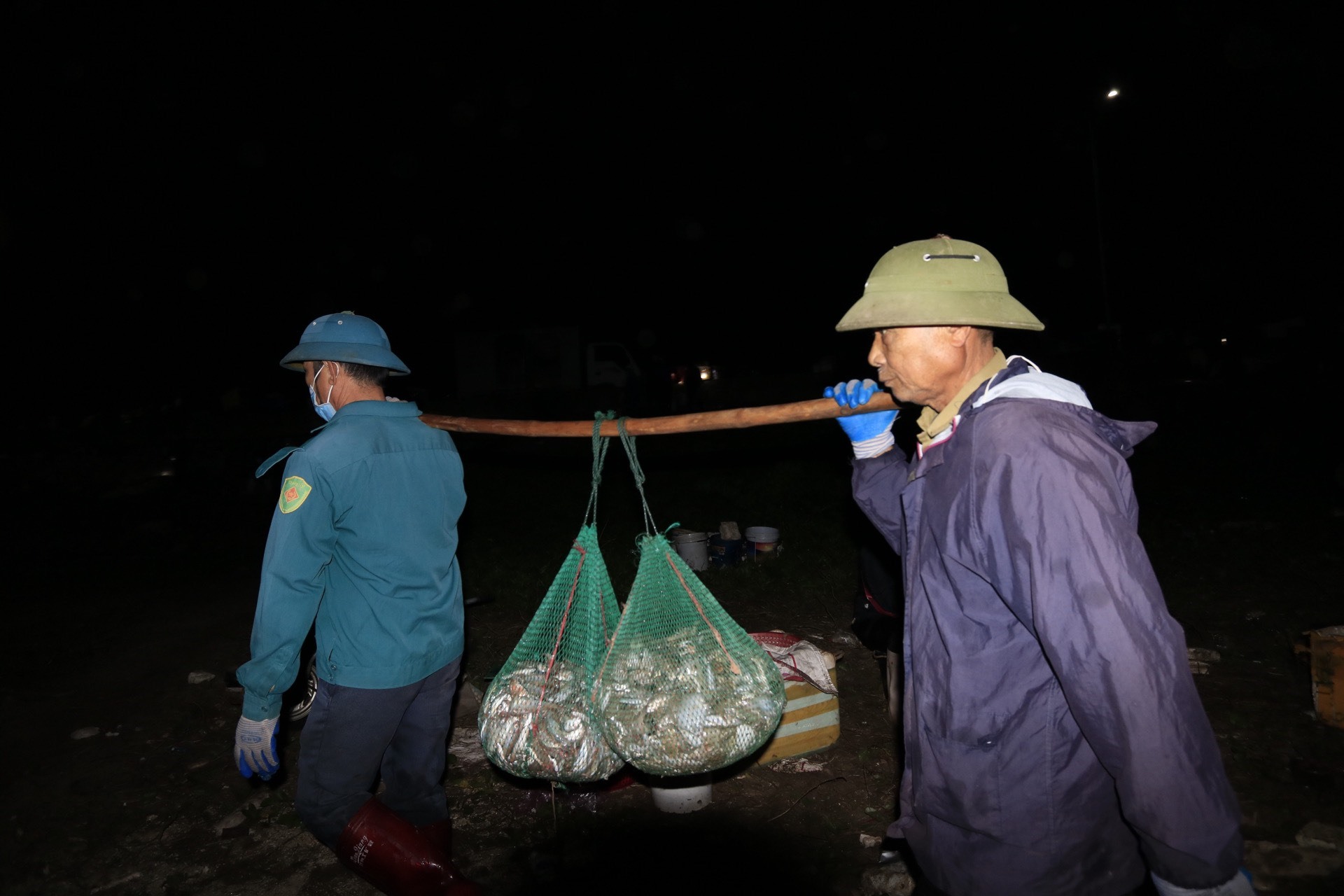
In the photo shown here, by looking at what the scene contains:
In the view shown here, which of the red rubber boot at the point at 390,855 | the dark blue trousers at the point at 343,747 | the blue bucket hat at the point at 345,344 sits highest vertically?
the blue bucket hat at the point at 345,344

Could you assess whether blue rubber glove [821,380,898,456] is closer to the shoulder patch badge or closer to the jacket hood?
the jacket hood

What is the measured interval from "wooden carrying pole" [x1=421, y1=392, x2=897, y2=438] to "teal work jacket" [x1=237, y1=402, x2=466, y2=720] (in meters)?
0.25

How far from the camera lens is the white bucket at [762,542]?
7238 millimetres

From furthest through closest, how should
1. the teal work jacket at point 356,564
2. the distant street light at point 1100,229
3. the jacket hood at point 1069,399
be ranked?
the distant street light at point 1100,229 < the teal work jacket at point 356,564 < the jacket hood at point 1069,399

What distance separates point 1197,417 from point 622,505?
517 inches

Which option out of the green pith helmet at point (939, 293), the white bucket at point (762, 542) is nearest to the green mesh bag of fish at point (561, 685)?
the green pith helmet at point (939, 293)

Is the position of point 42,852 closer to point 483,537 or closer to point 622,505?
point 483,537

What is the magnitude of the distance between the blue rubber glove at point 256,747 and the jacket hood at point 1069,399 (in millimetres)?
2411

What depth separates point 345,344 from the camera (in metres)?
2.61

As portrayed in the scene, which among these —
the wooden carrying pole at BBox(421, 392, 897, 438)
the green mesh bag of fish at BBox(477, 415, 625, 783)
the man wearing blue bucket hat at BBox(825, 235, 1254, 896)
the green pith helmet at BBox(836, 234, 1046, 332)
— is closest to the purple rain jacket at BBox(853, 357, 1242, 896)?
the man wearing blue bucket hat at BBox(825, 235, 1254, 896)

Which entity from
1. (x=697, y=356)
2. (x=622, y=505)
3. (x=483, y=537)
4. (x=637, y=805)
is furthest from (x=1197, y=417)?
(x=697, y=356)

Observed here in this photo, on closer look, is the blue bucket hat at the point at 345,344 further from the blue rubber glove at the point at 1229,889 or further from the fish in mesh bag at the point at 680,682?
the blue rubber glove at the point at 1229,889

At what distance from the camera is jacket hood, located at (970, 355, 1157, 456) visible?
5.00 ft

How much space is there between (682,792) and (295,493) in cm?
219
